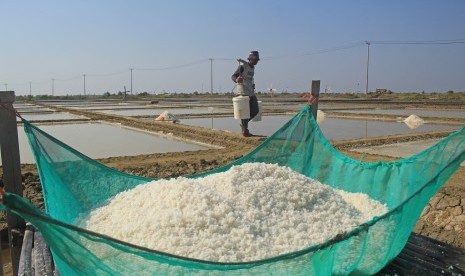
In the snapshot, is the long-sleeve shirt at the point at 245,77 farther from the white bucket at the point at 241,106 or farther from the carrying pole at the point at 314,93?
the carrying pole at the point at 314,93

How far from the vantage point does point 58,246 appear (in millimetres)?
1602

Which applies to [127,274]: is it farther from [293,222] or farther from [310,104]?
[310,104]

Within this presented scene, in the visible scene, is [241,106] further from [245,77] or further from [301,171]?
[301,171]

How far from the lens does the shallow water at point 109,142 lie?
6565mm

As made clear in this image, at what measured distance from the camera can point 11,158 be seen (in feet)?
9.83

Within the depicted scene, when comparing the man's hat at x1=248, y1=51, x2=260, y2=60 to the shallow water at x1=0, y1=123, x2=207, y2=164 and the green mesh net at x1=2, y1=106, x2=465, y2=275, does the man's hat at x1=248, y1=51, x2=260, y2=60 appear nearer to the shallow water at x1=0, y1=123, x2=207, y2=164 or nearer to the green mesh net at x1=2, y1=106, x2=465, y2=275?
the shallow water at x1=0, y1=123, x2=207, y2=164

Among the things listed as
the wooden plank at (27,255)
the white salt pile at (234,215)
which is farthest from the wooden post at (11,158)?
the white salt pile at (234,215)

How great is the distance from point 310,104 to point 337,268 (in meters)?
2.03

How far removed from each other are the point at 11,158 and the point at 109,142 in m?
4.71

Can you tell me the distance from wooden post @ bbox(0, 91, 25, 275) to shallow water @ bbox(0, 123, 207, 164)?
9.81 ft

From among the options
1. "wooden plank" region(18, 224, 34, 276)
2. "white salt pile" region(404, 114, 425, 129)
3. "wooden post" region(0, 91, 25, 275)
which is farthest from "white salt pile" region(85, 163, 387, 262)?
"white salt pile" region(404, 114, 425, 129)

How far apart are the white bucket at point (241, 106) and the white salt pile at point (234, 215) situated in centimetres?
392

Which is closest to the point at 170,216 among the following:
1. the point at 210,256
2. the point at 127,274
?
the point at 210,256

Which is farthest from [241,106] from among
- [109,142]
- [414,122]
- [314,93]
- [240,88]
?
[414,122]
